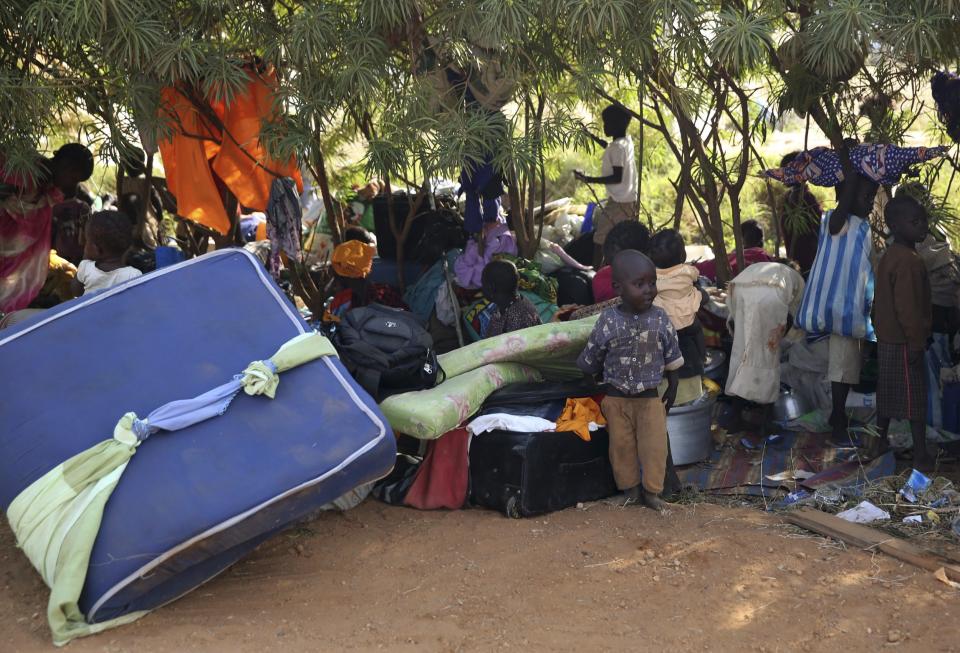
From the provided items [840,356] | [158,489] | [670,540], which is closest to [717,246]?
[840,356]

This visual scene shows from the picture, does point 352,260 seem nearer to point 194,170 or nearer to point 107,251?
point 194,170

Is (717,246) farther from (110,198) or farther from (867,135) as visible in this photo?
(110,198)

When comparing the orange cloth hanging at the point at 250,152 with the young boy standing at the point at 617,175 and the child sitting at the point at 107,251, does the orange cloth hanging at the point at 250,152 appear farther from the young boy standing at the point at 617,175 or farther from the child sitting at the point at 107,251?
the young boy standing at the point at 617,175

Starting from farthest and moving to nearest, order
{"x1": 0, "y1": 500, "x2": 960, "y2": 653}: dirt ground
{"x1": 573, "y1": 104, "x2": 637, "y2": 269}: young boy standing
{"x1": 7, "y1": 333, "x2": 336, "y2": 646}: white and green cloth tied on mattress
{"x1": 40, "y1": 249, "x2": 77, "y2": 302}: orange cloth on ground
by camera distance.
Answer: {"x1": 573, "y1": 104, "x2": 637, "y2": 269}: young boy standing
{"x1": 40, "y1": 249, "x2": 77, "y2": 302}: orange cloth on ground
{"x1": 0, "y1": 500, "x2": 960, "y2": 653}: dirt ground
{"x1": 7, "y1": 333, "x2": 336, "y2": 646}: white and green cloth tied on mattress

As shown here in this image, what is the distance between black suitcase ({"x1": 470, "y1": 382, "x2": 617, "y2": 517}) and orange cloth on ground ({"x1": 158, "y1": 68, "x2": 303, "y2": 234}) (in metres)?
1.96

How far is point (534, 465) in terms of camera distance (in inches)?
190

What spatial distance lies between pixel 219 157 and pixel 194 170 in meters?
0.18

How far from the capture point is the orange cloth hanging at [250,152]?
18.7 feet

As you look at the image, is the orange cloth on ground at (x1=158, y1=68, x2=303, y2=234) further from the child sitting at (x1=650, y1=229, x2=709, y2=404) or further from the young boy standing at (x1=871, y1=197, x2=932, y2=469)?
the young boy standing at (x1=871, y1=197, x2=932, y2=469)

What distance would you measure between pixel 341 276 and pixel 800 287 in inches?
108

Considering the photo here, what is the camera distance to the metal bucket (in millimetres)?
5449

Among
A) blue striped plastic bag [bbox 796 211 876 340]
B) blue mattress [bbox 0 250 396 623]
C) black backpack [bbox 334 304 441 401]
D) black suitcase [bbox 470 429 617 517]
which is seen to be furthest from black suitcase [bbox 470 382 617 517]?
blue striped plastic bag [bbox 796 211 876 340]

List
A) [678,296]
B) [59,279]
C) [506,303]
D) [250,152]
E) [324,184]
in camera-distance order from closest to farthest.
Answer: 1. [678,296]
2. [506,303]
3. [250,152]
4. [324,184]
5. [59,279]

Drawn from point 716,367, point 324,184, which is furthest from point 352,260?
point 716,367
